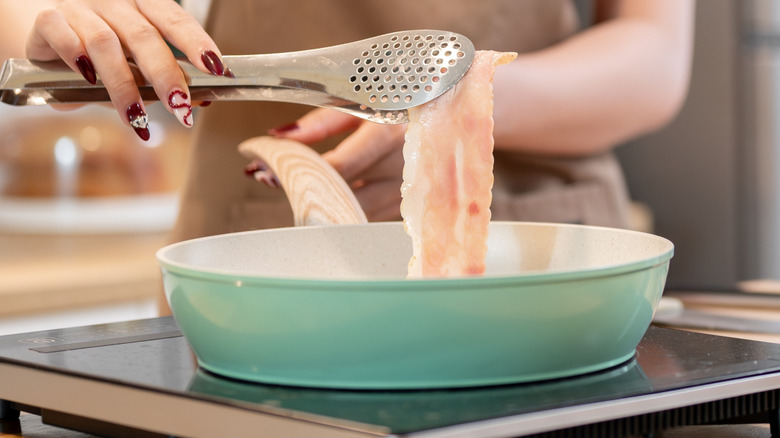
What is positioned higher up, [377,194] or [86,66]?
[86,66]

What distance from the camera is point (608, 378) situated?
0.44m

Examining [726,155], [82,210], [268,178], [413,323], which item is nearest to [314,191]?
[268,178]

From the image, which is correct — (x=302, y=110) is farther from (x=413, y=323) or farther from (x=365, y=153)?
(x=413, y=323)

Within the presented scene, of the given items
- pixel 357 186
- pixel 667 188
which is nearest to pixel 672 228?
pixel 667 188

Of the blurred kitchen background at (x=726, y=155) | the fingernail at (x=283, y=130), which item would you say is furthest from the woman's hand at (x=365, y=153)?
the blurred kitchen background at (x=726, y=155)

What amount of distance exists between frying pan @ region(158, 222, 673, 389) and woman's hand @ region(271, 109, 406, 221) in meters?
0.32

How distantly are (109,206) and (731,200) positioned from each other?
136 centimetres

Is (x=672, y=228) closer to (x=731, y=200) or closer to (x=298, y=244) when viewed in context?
(x=731, y=200)

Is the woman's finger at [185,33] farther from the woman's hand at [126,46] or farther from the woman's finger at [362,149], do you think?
the woman's finger at [362,149]

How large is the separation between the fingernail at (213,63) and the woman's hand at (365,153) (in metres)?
0.20

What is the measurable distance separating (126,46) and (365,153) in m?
0.22

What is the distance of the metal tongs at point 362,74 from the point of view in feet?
1.72

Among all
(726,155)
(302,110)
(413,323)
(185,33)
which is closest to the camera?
(413,323)

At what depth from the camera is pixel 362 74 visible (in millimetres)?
536
